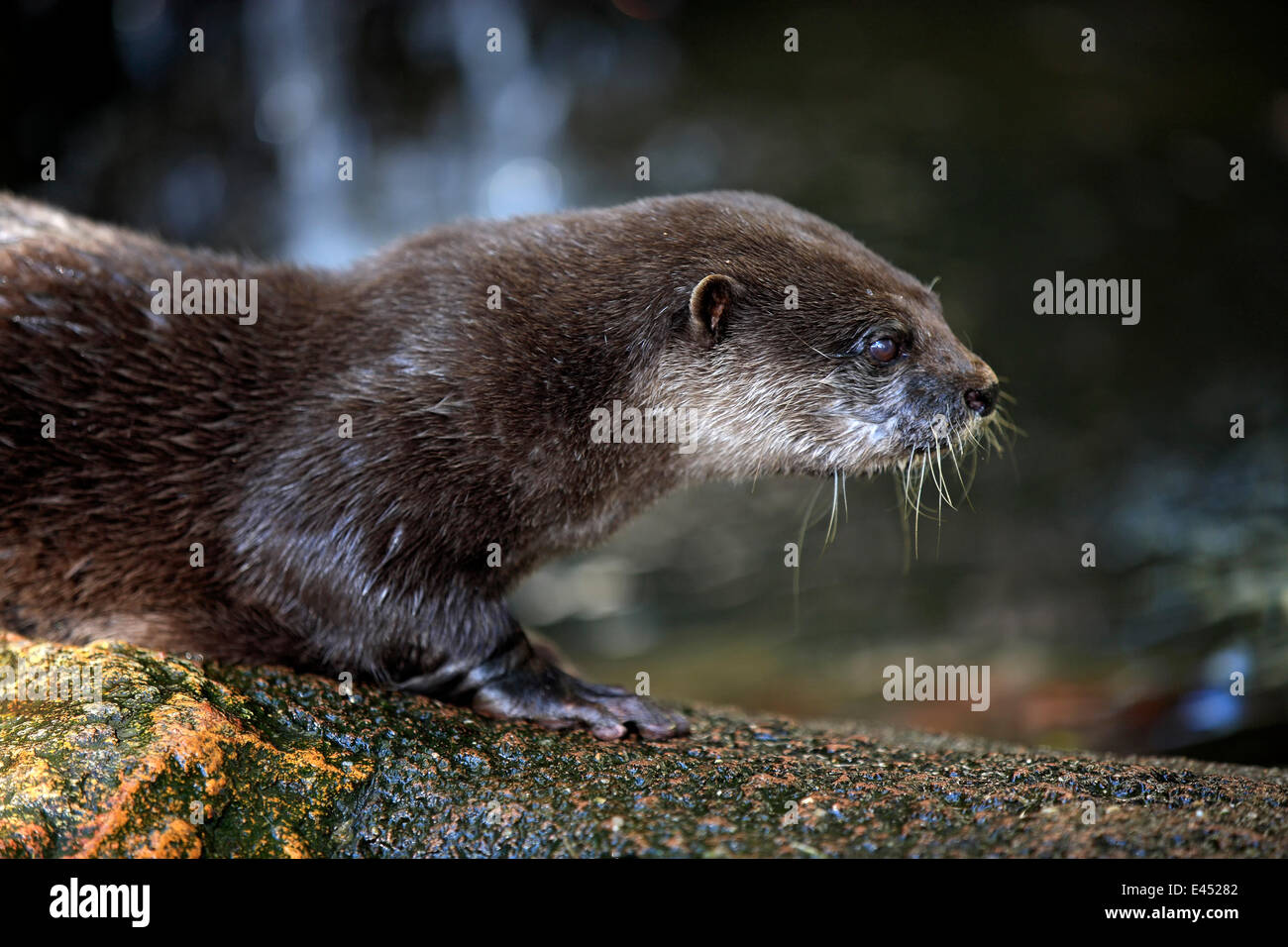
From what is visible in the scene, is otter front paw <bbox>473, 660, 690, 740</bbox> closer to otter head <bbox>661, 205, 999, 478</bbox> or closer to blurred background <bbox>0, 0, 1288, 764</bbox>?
otter head <bbox>661, 205, 999, 478</bbox>

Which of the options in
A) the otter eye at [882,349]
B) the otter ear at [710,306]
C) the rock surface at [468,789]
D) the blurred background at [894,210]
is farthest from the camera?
the blurred background at [894,210]

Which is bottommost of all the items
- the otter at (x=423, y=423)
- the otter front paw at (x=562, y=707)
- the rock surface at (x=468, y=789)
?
the rock surface at (x=468, y=789)

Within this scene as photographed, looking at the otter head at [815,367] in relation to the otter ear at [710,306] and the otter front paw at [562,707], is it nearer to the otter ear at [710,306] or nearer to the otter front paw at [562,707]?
the otter ear at [710,306]

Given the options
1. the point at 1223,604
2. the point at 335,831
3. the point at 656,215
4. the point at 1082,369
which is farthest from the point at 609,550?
the point at 335,831

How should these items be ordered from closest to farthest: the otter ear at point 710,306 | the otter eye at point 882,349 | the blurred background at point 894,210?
the otter ear at point 710,306
the otter eye at point 882,349
the blurred background at point 894,210

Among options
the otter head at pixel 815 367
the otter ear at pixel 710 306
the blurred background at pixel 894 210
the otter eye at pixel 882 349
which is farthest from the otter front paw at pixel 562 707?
the blurred background at pixel 894 210
